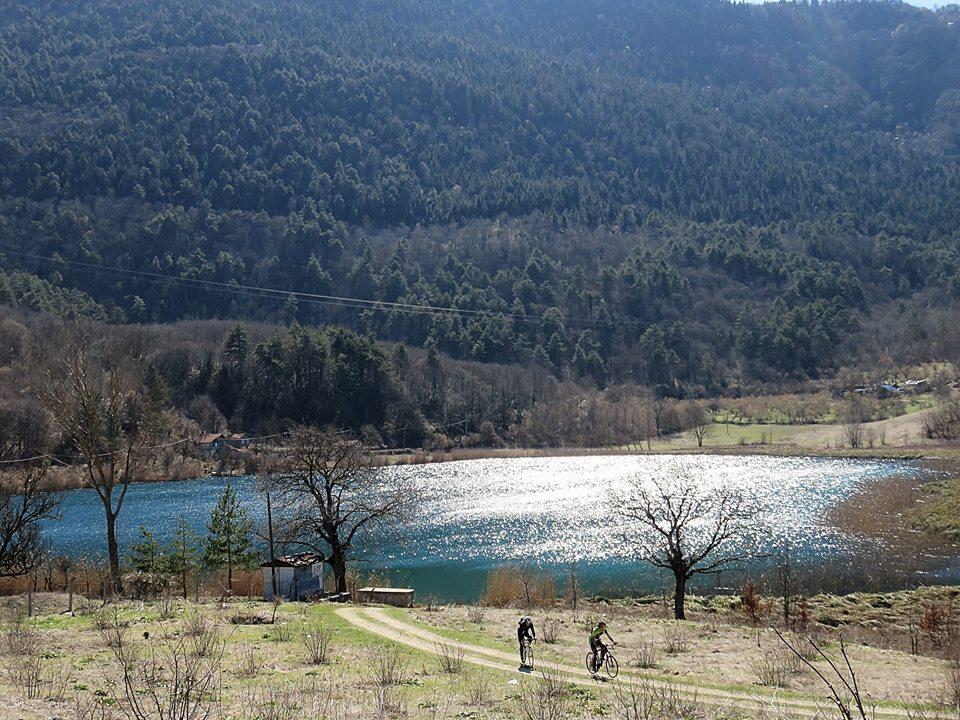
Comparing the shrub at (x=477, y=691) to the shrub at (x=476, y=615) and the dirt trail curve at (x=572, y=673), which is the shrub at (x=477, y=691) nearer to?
the dirt trail curve at (x=572, y=673)

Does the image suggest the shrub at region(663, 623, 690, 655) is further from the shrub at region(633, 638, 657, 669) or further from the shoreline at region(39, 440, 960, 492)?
the shoreline at region(39, 440, 960, 492)

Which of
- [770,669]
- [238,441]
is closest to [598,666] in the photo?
[770,669]

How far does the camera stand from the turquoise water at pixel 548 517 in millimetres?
47688

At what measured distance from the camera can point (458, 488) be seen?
272 ft

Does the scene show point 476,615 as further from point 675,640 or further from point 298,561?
point 298,561

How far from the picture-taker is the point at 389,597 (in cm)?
3372

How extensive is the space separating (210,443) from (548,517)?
65194 mm

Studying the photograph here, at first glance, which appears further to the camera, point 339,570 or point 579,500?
point 579,500

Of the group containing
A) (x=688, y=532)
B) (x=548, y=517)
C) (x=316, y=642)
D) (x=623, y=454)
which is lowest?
(x=316, y=642)

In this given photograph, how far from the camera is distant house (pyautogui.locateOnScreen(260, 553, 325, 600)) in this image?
120 feet

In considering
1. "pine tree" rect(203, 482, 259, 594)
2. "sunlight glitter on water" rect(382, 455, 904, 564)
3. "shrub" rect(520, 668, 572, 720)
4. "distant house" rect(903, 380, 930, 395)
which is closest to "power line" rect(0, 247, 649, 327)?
"distant house" rect(903, 380, 930, 395)

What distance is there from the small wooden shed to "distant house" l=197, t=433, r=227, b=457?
270ft

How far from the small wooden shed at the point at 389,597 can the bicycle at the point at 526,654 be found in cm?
1210

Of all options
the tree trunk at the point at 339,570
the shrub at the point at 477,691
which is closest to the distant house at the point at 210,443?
the tree trunk at the point at 339,570
